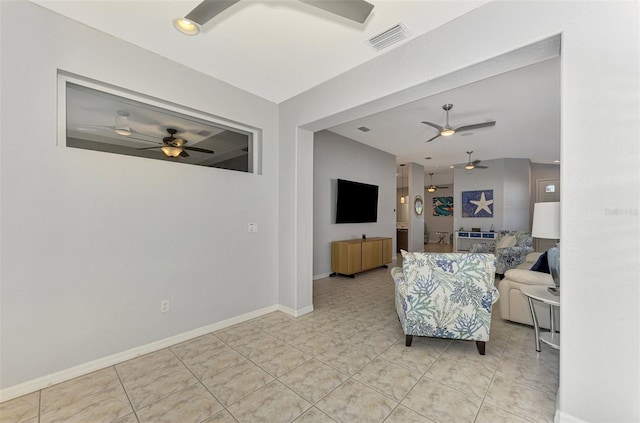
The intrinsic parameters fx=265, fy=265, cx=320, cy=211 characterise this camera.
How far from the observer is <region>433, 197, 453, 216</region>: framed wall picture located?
1273cm

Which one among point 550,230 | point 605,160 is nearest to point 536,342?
point 550,230

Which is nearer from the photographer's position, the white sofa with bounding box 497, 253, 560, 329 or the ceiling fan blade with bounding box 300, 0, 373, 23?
the ceiling fan blade with bounding box 300, 0, 373, 23

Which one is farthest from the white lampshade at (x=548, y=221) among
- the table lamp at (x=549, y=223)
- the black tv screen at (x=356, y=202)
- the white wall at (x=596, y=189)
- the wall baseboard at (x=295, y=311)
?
the black tv screen at (x=356, y=202)

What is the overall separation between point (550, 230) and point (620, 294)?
0.76 m

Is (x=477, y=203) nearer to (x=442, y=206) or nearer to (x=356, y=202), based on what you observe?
(x=356, y=202)

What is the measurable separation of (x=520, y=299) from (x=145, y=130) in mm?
4486

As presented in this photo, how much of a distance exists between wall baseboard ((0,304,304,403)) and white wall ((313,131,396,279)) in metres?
2.13

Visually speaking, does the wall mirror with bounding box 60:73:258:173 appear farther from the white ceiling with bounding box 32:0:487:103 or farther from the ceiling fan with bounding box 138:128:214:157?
the white ceiling with bounding box 32:0:487:103

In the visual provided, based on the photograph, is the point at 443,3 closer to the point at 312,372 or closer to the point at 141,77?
the point at 141,77

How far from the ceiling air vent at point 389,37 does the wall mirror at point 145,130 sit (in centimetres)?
186

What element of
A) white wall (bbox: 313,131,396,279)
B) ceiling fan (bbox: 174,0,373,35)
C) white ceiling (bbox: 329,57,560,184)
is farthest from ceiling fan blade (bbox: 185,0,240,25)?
white wall (bbox: 313,131,396,279)

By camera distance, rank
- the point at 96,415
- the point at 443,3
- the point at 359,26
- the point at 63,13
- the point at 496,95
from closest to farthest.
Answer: the point at 96,415, the point at 443,3, the point at 63,13, the point at 359,26, the point at 496,95

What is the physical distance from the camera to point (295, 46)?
2.51 m

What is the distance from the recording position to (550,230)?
7.02ft
